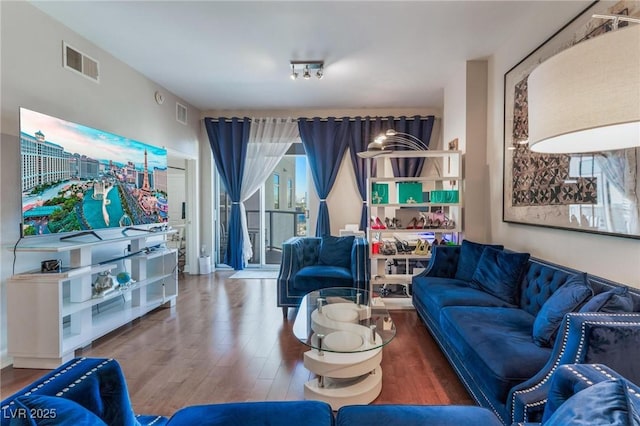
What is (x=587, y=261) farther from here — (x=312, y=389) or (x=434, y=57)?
(x=434, y=57)

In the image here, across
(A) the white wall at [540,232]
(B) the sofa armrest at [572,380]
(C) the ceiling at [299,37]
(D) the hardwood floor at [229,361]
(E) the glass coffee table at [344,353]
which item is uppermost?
(C) the ceiling at [299,37]

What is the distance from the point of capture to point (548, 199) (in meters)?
2.50

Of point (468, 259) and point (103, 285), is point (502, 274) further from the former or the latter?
point (103, 285)

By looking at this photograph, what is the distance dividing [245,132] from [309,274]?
10.3ft

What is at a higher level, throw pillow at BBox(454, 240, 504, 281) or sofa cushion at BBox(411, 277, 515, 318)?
throw pillow at BBox(454, 240, 504, 281)

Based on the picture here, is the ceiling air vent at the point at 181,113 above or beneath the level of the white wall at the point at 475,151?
above

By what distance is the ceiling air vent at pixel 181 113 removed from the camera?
492 centimetres

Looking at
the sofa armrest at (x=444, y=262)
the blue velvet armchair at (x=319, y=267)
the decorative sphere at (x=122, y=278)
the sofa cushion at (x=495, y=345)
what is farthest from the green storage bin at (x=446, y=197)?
the decorative sphere at (x=122, y=278)

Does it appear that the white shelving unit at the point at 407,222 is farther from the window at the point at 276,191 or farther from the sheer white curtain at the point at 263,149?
the window at the point at 276,191

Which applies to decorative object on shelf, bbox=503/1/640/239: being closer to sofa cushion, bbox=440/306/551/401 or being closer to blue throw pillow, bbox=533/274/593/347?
blue throw pillow, bbox=533/274/593/347

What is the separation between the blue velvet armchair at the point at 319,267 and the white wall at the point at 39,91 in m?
2.21

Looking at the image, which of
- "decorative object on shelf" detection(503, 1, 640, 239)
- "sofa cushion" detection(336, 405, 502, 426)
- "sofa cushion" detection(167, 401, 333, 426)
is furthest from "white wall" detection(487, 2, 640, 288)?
"sofa cushion" detection(167, 401, 333, 426)

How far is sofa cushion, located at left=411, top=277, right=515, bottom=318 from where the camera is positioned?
248cm

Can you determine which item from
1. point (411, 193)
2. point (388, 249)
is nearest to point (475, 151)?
point (411, 193)
